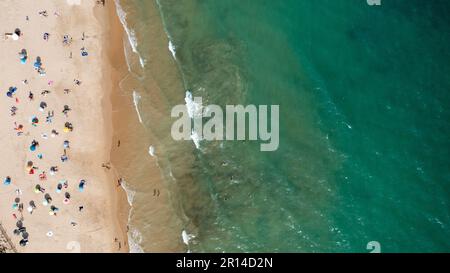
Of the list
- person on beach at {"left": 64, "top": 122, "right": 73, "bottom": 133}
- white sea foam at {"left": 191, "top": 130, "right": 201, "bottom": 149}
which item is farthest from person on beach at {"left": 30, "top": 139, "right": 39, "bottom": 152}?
white sea foam at {"left": 191, "top": 130, "right": 201, "bottom": 149}

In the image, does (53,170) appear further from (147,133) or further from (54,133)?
(147,133)

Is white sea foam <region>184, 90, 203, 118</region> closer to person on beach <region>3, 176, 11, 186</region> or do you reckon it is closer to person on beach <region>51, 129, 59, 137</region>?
person on beach <region>51, 129, 59, 137</region>

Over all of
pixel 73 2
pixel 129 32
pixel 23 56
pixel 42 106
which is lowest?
pixel 42 106

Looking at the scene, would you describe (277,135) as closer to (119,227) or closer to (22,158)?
(119,227)

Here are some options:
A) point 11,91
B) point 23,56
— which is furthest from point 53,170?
point 23,56

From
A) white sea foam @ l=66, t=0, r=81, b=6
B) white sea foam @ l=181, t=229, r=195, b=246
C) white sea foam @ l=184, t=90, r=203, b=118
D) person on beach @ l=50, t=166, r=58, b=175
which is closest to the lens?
white sea foam @ l=181, t=229, r=195, b=246

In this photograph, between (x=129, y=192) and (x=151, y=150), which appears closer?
(x=151, y=150)
